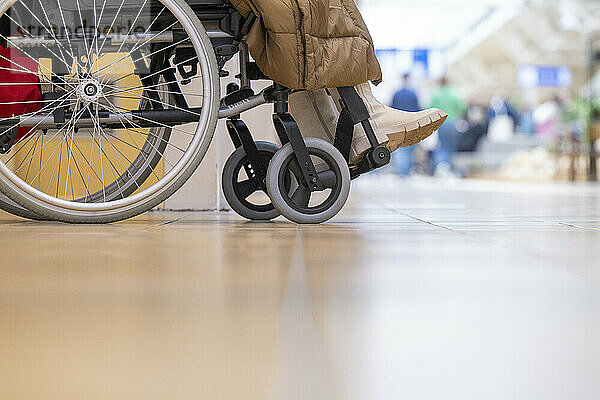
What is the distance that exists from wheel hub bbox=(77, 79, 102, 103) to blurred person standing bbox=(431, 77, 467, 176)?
7.61 meters

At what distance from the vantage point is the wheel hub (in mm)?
1498

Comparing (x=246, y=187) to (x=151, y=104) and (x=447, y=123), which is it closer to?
(x=151, y=104)

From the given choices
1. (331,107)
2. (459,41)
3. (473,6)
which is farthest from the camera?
(459,41)

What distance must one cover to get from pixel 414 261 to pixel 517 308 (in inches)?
13.9

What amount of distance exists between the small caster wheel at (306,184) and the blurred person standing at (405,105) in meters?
6.43

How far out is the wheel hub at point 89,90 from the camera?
1498 mm

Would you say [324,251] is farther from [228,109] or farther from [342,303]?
[228,109]

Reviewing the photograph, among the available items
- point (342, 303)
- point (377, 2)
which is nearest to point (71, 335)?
point (342, 303)

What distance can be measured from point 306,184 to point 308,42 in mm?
277

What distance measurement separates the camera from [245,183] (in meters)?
1.78

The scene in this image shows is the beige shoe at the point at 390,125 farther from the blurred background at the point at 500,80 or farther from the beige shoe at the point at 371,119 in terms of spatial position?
the blurred background at the point at 500,80

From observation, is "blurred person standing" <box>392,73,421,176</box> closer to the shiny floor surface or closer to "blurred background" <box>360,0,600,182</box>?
"blurred background" <box>360,0,600,182</box>

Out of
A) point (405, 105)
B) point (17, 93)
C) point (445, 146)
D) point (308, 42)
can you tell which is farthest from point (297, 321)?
point (445, 146)

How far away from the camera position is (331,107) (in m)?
1.71
